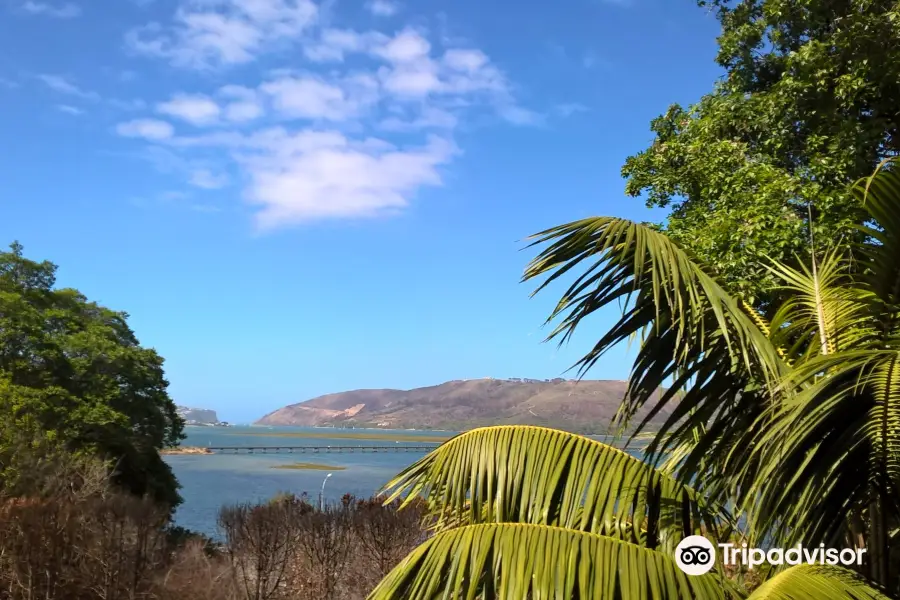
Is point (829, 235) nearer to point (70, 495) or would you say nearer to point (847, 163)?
point (847, 163)

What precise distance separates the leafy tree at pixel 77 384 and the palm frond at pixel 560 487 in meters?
22.7

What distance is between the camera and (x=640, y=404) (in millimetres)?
3055

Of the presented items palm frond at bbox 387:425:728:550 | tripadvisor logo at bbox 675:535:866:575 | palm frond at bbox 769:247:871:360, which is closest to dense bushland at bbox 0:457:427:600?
palm frond at bbox 387:425:728:550

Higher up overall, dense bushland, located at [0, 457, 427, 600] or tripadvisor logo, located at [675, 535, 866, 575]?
tripadvisor logo, located at [675, 535, 866, 575]

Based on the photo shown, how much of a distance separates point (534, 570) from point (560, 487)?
0.59 meters

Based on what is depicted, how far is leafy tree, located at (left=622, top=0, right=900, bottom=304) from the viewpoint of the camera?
7039 millimetres

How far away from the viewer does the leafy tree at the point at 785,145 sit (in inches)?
277

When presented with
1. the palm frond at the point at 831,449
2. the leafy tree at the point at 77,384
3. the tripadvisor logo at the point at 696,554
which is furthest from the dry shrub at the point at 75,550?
the palm frond at the point at 831,449

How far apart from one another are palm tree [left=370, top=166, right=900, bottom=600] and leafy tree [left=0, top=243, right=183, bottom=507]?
2301cm

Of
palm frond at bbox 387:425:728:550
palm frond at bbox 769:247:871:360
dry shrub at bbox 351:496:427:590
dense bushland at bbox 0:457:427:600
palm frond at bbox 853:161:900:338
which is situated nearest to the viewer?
palm frond at bbox 853:161:900:338

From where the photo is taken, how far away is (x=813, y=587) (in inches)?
78.2

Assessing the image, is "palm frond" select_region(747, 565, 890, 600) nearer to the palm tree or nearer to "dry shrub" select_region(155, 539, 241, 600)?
the palm tree

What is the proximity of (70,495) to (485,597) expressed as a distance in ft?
68.3

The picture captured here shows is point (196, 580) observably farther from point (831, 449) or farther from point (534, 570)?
point (831, 449)
